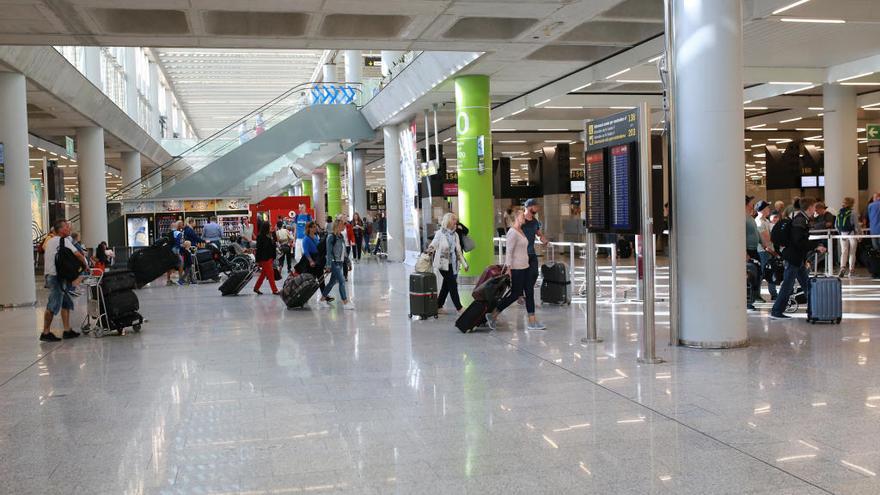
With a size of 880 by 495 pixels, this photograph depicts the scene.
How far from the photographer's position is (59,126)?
25938 mm

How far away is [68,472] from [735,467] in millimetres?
4217

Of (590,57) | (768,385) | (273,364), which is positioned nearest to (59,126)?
(590,57)

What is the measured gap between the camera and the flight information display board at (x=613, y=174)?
357 inches

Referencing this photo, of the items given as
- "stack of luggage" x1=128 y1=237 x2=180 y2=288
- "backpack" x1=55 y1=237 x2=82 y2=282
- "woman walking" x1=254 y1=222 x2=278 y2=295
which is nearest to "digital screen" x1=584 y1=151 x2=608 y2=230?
"backpack" x1=55 y1=237 x2=82 y2=282

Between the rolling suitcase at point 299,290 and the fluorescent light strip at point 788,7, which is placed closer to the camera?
the fluorescent light strip at point 788,7

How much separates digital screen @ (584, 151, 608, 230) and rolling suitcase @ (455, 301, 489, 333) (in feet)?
6.69

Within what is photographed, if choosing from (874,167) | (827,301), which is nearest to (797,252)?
(827,301)

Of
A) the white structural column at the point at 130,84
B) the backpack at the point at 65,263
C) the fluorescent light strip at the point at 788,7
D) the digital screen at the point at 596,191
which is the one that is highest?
the white structural column at the point at 130,84

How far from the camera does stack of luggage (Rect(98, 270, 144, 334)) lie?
12266 mm

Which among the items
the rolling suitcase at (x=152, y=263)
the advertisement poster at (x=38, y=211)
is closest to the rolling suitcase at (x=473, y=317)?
the rolling suitcase at (x=152, y=263)

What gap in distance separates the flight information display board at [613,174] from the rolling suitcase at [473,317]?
2034 millimetres

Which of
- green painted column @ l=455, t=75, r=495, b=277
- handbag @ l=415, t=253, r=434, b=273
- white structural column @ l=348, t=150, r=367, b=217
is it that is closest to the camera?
handbag @ l=415, t=253, r=434, b=273

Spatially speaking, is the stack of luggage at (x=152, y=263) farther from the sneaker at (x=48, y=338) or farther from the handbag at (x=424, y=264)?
the handbag at (x=424, y=264)

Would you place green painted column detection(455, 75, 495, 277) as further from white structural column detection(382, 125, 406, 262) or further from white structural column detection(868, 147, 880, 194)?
white structural column detection(868, 147, 880, 194)
